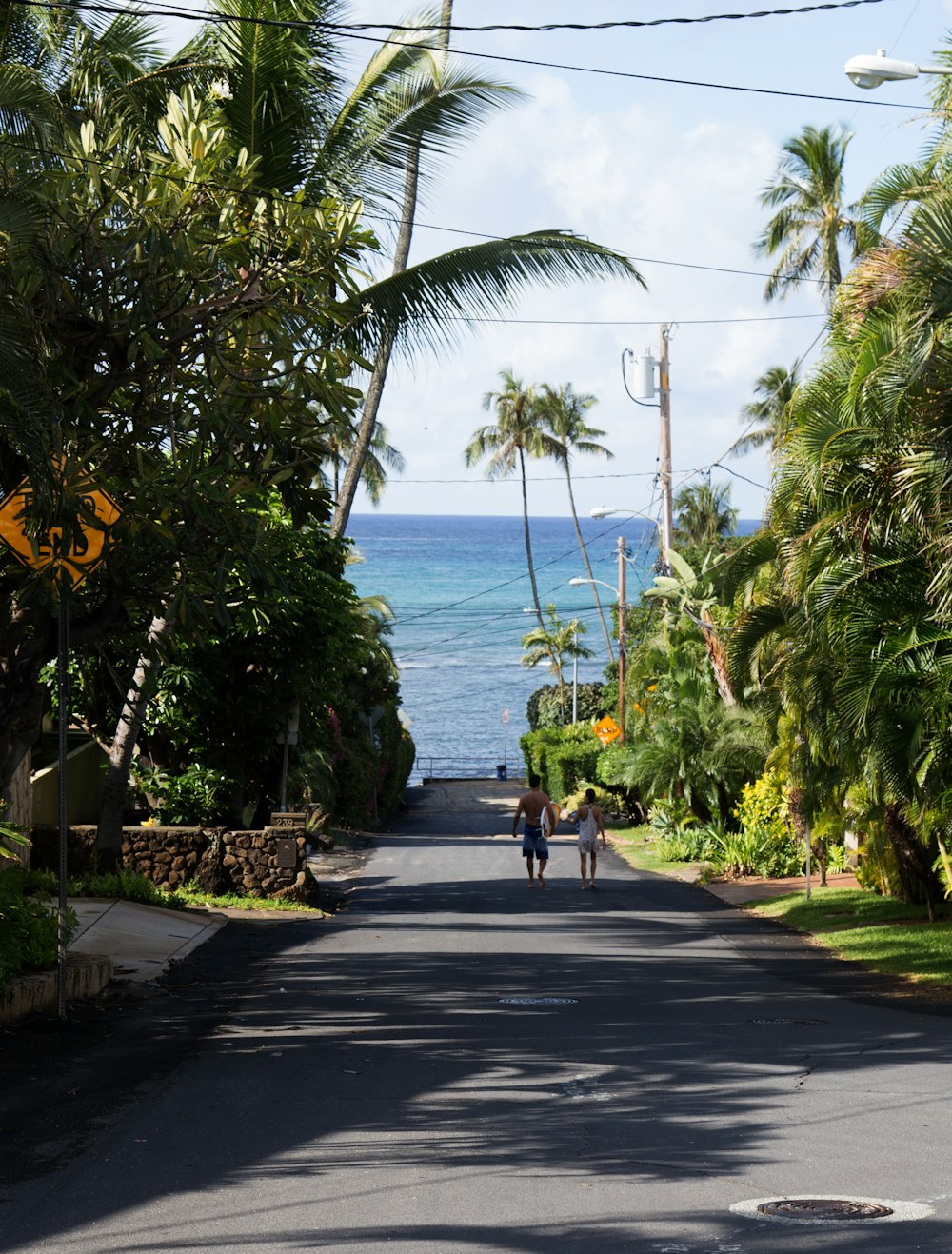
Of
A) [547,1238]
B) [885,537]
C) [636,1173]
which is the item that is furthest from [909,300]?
[547,1238]

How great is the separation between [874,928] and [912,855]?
1.28 m

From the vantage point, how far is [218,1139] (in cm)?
754

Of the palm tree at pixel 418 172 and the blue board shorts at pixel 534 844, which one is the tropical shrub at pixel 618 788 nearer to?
the blue board shorts at pixel 534 844

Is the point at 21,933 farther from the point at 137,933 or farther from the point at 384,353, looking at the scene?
the point at 384,353

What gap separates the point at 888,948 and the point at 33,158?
39.1 feet

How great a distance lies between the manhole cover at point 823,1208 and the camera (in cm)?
600

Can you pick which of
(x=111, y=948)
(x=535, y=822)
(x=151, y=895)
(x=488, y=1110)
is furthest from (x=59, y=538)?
(x=535, y=822)

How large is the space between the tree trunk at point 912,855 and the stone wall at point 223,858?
866 cm

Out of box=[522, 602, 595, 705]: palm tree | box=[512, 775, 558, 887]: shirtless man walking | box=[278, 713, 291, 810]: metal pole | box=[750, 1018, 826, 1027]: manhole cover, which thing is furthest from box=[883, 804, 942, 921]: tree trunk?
box=[522, 602, 595, 705]: palm tree

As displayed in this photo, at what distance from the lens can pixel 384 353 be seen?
15.9 metres

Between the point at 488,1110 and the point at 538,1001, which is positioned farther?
the point at 538,1001

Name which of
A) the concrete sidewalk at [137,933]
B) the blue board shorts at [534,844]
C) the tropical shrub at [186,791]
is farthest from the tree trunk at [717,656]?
the concrete sidewalk at [137,933]

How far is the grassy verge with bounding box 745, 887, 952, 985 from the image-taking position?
15094mm

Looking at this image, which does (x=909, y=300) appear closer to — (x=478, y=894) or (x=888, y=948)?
(x=888, y=948)
